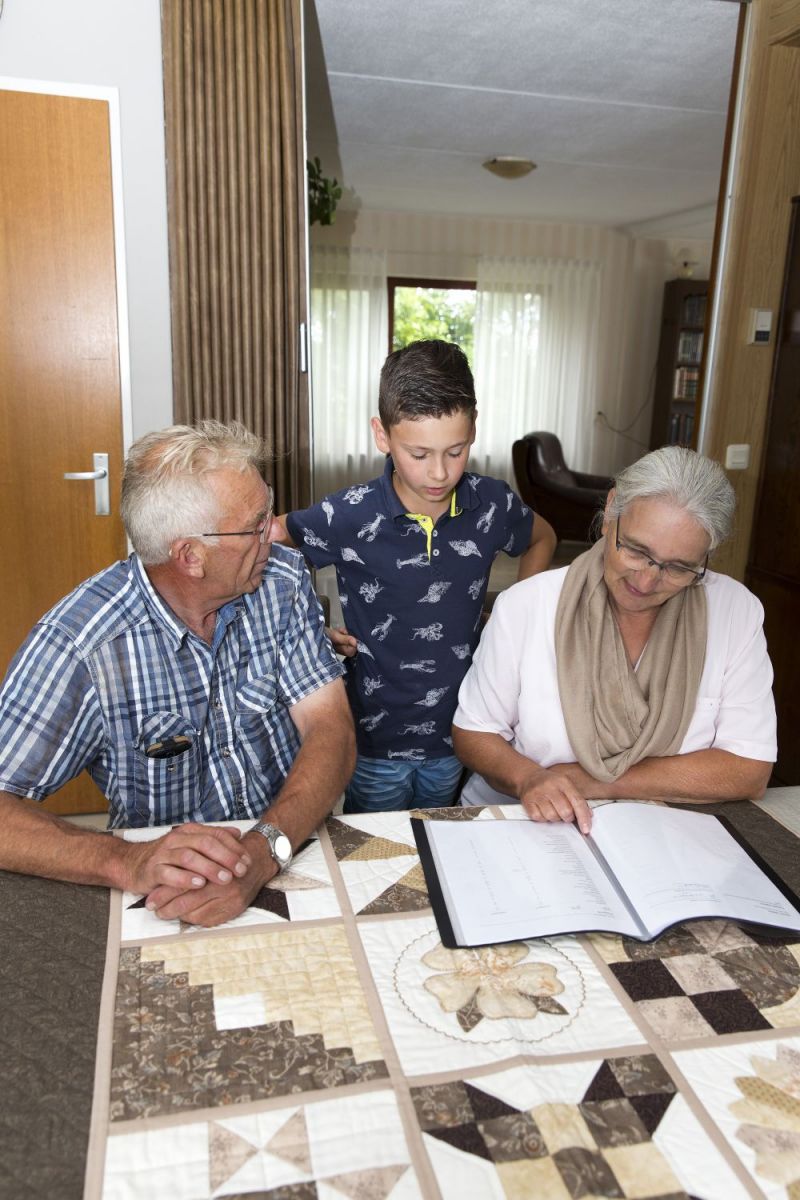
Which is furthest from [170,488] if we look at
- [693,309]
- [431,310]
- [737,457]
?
[693,309]

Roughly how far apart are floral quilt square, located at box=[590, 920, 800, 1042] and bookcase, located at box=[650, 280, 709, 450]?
745 centimetres

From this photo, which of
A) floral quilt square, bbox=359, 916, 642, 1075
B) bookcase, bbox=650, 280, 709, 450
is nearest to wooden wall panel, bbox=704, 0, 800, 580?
floral quilt square, bbox=359, 916, 642, 1075

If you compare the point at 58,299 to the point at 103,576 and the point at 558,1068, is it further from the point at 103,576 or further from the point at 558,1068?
the point at 558,1068

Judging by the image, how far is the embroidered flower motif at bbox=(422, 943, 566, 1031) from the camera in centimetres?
87

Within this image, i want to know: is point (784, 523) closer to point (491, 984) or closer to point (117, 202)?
point (117, 202)

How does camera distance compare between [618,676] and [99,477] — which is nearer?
[618,676]

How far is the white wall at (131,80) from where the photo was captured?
2342 mm

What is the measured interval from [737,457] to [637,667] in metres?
1.87

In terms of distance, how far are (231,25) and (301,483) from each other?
128 centimetres

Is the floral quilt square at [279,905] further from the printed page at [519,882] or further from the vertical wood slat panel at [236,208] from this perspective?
the vertical wood slat panel at [236,208]

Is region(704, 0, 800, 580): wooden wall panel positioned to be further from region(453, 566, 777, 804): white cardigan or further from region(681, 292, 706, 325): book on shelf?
region(681, 292, 706, 325): book on shelf

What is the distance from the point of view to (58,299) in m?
2.54

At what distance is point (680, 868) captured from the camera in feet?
3.63

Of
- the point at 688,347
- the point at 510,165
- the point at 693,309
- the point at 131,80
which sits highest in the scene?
the point at 510,165
